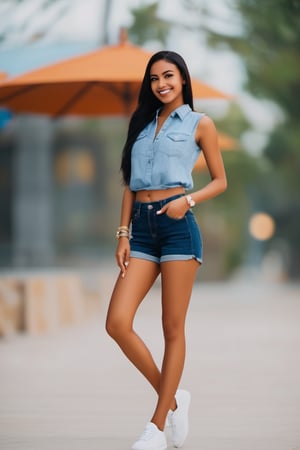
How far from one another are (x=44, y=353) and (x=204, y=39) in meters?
9.89

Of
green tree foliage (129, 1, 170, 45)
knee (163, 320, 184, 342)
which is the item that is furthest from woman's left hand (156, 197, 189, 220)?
green tree foliage (129, 1, 170, 45)

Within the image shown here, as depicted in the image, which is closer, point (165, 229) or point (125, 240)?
point (165, 229)

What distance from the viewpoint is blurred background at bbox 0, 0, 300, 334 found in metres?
10.6

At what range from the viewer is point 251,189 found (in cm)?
3053

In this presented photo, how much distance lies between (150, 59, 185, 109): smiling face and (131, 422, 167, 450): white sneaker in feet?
4.60

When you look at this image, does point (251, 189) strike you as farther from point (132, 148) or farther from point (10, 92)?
point (132, 148)

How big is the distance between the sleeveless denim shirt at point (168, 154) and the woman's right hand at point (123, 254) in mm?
238

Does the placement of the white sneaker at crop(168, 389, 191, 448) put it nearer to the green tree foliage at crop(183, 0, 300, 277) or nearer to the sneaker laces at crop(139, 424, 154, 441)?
the sneaker laces at crop(139, 424, 154, 441)

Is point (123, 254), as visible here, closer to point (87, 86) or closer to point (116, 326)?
point (116, 326)

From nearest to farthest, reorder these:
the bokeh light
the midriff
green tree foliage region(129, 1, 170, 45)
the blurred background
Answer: the midriff < the blurred background < green tree foliage region(129, 1, 170, 45) < the bokeh light

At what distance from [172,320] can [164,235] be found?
37 cm

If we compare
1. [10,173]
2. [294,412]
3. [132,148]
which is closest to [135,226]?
[132,148]

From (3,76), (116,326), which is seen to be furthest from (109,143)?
(116,326)

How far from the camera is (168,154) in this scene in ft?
13.8
